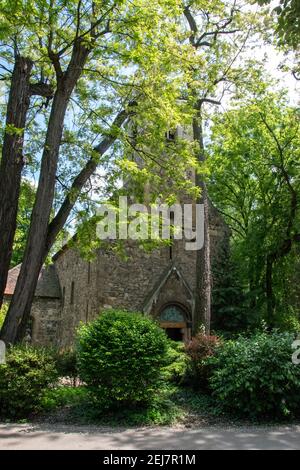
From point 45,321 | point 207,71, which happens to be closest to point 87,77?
point 207,71

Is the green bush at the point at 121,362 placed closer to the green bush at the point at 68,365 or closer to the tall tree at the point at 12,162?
the green bush at the point at 68,365

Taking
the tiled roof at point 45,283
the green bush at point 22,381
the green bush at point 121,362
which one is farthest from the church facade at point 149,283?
the green bush at point 22,381

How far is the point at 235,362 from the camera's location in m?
8.95

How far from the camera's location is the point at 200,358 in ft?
33.3

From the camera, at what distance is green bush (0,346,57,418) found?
324 inches

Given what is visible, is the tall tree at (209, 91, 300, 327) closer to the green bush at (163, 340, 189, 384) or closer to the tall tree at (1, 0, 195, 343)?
the tall tree at (1, 0, 195, 343)

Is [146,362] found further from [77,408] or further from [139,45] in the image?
[139,45]

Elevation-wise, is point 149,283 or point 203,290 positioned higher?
point 149,283

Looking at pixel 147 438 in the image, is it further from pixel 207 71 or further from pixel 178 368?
pixel 207 71

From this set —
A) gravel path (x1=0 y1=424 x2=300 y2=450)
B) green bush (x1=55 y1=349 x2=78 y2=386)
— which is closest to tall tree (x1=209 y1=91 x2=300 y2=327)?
green bush (x1=55 y1=349 x2=78 y2=386)

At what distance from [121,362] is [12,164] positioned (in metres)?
5.39

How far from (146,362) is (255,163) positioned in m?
13.8

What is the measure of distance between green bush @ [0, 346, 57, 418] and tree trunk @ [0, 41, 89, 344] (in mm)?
1268

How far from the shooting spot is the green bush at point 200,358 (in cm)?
1010
